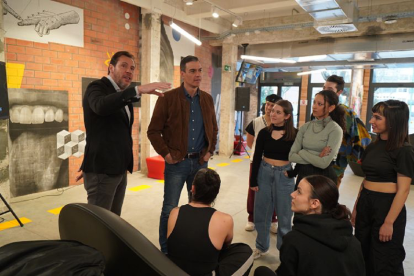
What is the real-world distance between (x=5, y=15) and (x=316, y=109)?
13.3 feet

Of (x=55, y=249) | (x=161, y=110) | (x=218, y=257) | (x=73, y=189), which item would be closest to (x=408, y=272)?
(x=218, y=257)

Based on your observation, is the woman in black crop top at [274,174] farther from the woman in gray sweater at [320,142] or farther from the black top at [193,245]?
the black top at [193,245]

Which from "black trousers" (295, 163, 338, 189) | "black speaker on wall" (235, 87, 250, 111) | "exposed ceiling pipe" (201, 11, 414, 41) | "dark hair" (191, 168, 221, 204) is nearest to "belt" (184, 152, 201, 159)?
"dark hair" (191, 168, 221, 204)

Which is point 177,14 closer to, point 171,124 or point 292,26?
point 292,26

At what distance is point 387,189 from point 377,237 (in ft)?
1.12

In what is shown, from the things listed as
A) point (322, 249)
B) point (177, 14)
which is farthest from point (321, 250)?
point (177, 14)

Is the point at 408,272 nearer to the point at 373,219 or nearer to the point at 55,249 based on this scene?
the point at 373,219

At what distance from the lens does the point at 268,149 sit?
2598 mm

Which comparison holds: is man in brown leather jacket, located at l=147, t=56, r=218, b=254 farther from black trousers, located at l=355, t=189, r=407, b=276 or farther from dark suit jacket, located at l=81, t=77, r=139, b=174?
black trousers, located at l=355, t=189, r=407, b=276

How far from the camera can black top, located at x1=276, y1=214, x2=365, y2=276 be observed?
4.13ft

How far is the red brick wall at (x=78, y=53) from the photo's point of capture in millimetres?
4238

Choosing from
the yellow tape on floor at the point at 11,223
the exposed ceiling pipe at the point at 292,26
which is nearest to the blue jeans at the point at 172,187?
the yellow tape on floor at the point at 11,223

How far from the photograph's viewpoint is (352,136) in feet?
9.30

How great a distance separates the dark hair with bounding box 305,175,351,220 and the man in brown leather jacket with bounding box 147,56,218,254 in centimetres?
125
